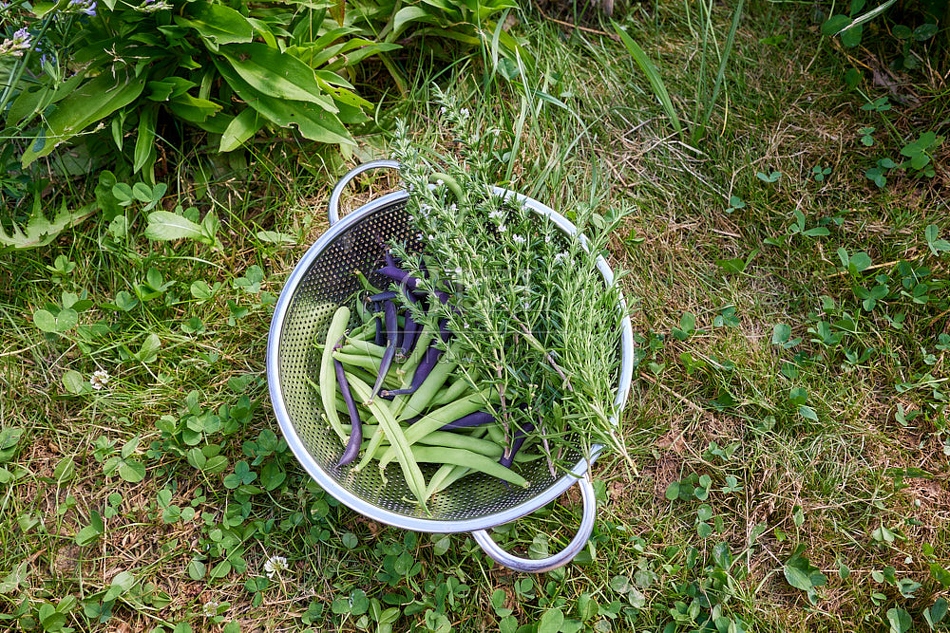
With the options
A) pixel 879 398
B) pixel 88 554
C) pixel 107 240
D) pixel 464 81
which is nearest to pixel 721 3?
pixel 464 81

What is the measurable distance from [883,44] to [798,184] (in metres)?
0.66

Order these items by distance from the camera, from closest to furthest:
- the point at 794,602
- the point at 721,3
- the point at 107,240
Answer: the point at 794,602
the point at 107,240
the point at 721,3

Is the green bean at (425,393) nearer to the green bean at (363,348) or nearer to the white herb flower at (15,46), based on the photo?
the green bean at (363,348)

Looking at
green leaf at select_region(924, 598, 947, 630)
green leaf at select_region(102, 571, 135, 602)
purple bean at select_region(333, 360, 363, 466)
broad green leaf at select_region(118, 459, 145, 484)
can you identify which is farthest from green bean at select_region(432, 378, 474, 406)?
green leaf at select_region(924, 598, 947, 630)

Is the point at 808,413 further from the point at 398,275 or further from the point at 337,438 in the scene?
the point at 337,438

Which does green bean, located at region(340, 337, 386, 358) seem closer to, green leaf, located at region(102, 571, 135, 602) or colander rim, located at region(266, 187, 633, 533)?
colander rim, located at region(266, 187, 633, 533)

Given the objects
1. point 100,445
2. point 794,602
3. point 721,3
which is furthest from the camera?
point 721,3

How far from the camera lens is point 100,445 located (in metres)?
2.44

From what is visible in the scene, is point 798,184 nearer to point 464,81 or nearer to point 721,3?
point 721,3

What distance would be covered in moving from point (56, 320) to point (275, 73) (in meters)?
1.18

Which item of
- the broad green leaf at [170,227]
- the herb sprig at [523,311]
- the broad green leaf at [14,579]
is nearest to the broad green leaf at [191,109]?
the broad green leaf at [170,227]

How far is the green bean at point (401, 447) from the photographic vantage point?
206cm

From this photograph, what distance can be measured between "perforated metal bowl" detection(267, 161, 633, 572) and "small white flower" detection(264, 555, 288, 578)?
0.44 m

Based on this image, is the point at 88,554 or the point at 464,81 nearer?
the point at 88,554
